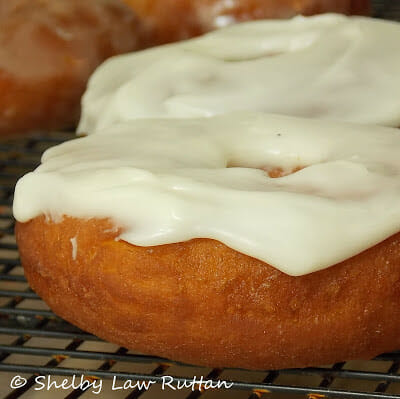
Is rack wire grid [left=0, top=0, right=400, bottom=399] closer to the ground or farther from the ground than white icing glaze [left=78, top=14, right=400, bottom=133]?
closer to the ground

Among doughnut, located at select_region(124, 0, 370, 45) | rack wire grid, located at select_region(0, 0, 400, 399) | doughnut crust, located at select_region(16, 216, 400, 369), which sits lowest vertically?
rack wire grid, located at select_region(0, 0, 400, 399)

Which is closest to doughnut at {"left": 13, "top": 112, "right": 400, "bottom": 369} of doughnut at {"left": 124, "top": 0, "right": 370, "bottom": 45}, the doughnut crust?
the doughnut crust

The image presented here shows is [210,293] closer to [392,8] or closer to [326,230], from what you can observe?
[326,230]

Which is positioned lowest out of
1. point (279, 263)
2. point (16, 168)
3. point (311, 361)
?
point (16, 168)

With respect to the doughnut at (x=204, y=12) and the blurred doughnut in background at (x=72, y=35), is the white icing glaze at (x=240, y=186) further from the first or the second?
the doughnut at (x=204, y=12)

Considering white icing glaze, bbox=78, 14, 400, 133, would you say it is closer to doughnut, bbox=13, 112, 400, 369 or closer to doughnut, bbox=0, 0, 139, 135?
doughnut, bbox=0, 0, 139, 135

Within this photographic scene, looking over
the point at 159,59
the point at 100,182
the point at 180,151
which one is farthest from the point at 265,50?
the point at 100,182
